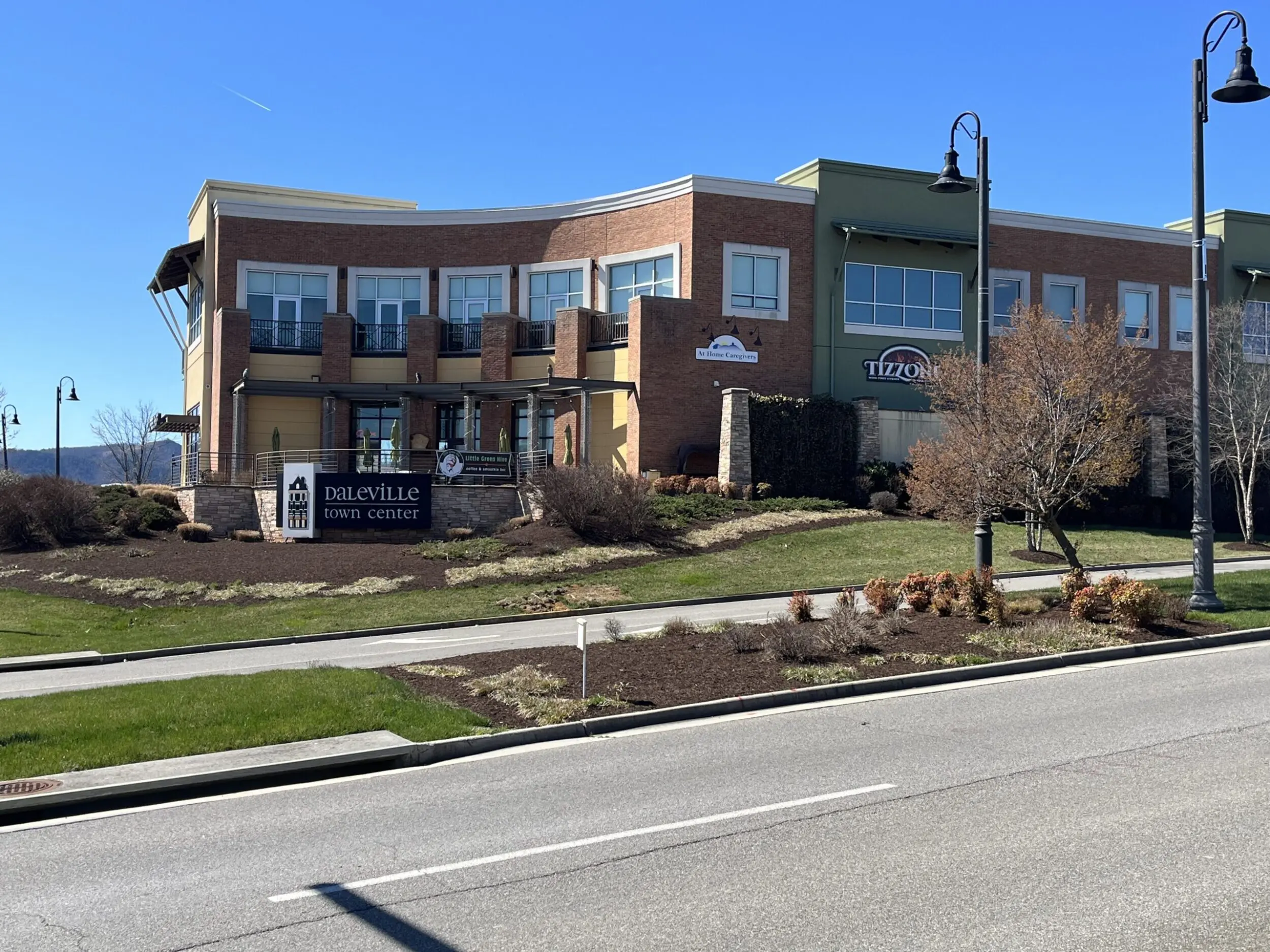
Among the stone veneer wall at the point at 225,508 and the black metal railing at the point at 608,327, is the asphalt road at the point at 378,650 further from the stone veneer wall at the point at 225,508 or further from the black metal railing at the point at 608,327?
the black metal railing at the point at 608,327

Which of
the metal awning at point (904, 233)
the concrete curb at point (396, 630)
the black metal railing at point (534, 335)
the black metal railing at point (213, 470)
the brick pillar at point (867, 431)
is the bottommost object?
the concrete curb at point (396, 630)

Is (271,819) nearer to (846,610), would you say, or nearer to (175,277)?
(846,610)

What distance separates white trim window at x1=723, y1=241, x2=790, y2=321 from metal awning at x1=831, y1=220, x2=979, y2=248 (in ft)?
7.37

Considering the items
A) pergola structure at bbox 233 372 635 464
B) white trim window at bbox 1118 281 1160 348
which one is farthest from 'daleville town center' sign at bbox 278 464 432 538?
white trim window at bbox 1118 281 1160 348

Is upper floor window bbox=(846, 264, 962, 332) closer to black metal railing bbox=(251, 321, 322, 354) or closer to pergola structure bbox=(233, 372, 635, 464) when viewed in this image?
pergola structure bbox=(233, 372, 635, 464)

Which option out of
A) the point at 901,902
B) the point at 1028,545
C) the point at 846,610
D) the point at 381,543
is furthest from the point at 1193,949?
the point at 381,543

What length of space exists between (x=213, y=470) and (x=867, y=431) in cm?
2312

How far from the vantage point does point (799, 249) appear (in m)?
39.3

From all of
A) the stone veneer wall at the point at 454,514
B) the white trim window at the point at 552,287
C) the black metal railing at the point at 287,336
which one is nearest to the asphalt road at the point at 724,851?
the stone veneer wall at the point at 454,514

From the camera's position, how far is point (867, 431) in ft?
125

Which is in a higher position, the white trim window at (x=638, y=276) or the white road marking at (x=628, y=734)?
the white trim window at (x=638, y=276)

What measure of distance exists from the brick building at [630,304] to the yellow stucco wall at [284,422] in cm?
7

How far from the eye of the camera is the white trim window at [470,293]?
142 ft

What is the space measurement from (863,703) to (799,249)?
2946 centimetres
